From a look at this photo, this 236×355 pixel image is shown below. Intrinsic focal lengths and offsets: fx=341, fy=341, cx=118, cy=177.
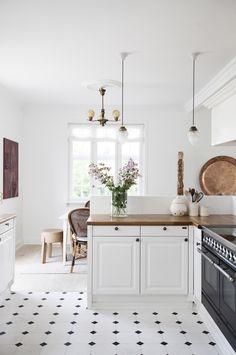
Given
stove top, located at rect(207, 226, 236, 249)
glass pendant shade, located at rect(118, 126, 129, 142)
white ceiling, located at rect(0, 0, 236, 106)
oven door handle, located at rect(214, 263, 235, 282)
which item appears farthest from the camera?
glass pendant shade, located at rect(118, 126, 129, 142)

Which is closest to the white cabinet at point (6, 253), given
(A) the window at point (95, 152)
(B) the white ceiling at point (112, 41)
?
(B) the white ceiling at point (112, 41)

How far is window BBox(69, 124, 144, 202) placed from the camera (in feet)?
21.4

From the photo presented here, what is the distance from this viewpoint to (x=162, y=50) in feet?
11.6

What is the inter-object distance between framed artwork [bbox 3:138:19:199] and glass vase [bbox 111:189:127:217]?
2.27 meters

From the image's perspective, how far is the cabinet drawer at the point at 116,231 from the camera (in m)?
3.36

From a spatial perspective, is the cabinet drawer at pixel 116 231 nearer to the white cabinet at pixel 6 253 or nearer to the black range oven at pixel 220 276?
the black range oven at pixel 220 276

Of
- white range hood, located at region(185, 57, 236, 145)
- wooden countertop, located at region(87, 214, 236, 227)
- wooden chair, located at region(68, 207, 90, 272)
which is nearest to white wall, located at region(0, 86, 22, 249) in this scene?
wooden chair, located at region(68, 207, 90, 272)

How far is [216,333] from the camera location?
2.79 metres

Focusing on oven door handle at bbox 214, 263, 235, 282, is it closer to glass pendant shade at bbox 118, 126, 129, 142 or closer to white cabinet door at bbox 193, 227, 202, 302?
white cabinet door at bbox 193, 227, 202, 302

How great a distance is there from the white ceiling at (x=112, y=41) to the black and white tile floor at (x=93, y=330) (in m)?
2.64

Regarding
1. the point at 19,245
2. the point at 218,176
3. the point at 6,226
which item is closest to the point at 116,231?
the point at 6,226

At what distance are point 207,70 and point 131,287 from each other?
274cm

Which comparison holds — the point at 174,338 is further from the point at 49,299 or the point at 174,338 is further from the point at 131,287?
the point at 49,299

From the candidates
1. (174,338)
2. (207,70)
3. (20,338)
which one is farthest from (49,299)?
(207,70)
